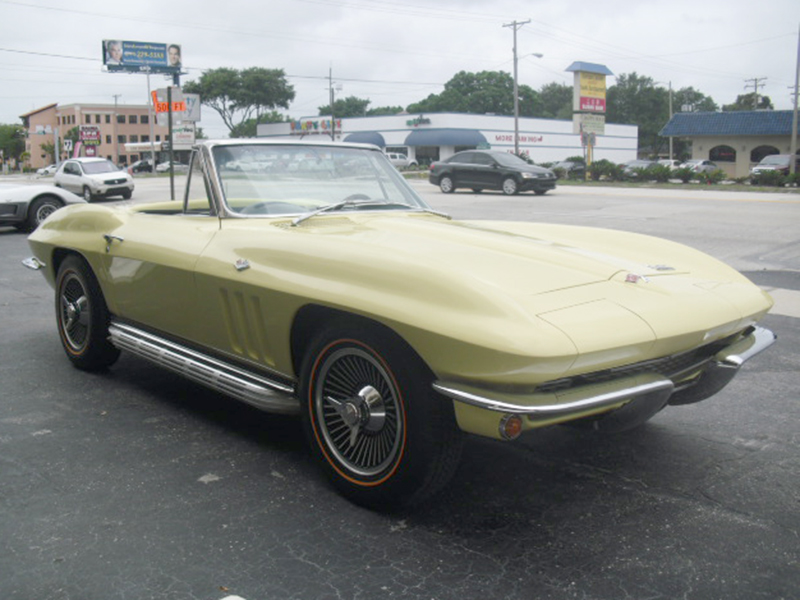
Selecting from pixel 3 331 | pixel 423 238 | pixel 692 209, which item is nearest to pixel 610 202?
pixel 692 209

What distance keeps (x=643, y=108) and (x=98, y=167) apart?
9563cm

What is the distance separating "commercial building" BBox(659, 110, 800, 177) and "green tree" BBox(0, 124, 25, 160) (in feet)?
376

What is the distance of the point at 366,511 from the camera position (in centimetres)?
308

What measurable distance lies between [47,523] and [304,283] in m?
1.34

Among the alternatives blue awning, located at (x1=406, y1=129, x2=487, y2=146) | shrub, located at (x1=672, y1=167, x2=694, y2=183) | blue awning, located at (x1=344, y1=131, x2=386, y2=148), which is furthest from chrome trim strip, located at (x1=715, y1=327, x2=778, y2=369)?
blue awning, located at (x1=344, y1=131, x2=386, y2=148)

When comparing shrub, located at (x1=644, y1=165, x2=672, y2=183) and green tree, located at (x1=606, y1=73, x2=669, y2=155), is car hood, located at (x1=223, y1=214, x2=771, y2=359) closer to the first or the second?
shrub, located at (x1=644, y1=165, x2=672, y2=183)

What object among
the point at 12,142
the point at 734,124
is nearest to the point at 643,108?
the point at 734,124

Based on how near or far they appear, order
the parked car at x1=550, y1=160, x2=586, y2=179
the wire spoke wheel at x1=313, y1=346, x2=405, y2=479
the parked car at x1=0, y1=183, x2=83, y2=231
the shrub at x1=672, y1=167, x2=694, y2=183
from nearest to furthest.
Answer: the wire spoke wheel at x1=313, y1=346, x2=405, y2=479, the parked car at x1=0, y1=183, x2=83, y2=231, the shrub at x1=672, y1=167, x2=694, y2=183, the parked car at x1=550, y1=160, x2=586, y2=179

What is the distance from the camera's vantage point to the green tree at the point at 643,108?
109 meters

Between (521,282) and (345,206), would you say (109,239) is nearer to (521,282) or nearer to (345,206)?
(345,206)

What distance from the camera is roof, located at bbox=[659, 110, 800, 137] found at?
52750mm

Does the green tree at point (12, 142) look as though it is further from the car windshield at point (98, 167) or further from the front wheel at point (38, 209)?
the front wheel at point (38, 209)

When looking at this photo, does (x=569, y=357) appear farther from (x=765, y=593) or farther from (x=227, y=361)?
(x=227, y=361)

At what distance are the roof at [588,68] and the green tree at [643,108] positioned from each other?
6206 centimetres
